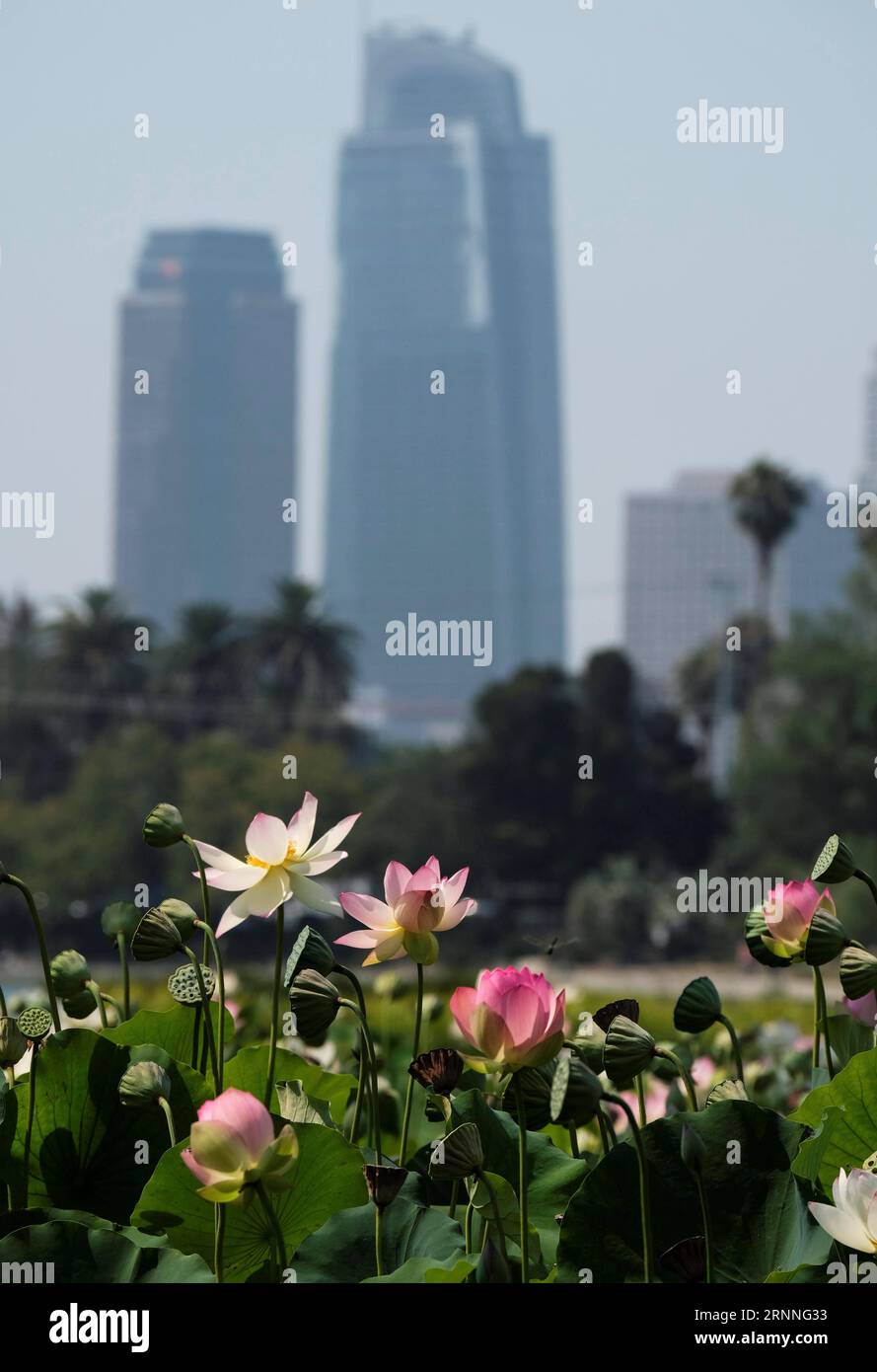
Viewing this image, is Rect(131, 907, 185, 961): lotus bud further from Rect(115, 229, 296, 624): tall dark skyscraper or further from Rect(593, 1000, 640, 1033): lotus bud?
Rect(115, 229, 296, 624): tall dark skyscraper

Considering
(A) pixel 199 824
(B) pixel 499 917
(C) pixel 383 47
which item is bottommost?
(B) pixel 499 917

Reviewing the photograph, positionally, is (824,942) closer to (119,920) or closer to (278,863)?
(278,863)

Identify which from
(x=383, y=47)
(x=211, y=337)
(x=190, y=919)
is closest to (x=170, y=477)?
(x=211, y=337)

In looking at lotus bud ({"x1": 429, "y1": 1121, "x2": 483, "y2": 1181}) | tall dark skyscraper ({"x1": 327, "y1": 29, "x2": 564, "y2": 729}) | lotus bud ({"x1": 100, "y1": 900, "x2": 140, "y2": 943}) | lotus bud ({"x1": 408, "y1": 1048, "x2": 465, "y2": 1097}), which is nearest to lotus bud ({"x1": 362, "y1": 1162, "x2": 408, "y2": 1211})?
lotus bud ({"x1": 429, "y1": 1121, "x2": 483, "y2": 1181})

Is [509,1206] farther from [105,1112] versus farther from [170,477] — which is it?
[170,477]

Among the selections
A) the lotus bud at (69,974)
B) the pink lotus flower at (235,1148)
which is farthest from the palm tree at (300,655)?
the pink lotus flower at (235,1148)

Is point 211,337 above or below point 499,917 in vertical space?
above

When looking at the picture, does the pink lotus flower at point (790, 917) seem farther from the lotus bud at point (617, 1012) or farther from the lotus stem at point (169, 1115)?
the lotus stem at point (169, 1115)
